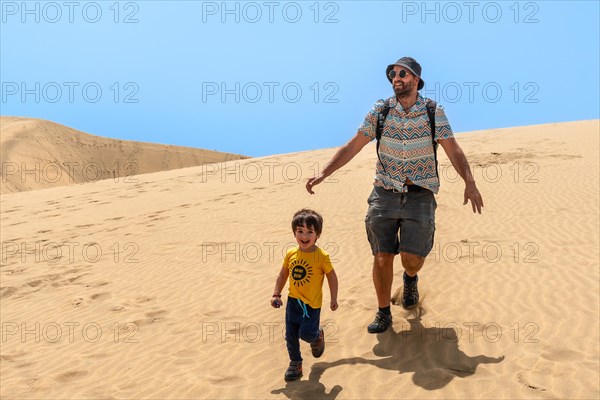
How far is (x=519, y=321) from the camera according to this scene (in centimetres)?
511

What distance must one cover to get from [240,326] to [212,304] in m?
0.92

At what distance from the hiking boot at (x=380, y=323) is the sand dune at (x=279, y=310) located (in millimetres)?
81

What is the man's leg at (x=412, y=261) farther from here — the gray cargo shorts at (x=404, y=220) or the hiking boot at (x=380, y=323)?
the hiking boot at (x=380, y=323)

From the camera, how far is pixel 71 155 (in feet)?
154

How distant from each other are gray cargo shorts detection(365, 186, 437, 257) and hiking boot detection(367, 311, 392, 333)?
646 mm

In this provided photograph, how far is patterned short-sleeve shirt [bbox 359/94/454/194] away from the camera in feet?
14.2

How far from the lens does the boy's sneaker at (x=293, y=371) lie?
4.22m

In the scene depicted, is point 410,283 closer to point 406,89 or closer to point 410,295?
point 410,295

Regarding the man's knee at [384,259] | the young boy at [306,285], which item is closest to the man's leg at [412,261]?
the man's knee at [384,259]

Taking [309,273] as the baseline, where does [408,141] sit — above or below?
above

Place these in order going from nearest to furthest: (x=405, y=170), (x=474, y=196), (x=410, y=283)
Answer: (x=474, y=196)
(x=405, y=170)
(x=410, y=283)

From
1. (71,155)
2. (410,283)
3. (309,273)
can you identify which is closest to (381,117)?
(309,273)

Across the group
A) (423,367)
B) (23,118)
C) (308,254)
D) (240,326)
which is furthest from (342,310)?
(23,118)

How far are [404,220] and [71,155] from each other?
4719 cm
